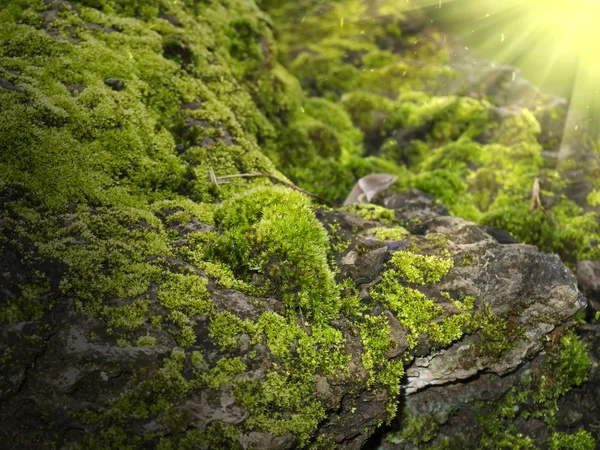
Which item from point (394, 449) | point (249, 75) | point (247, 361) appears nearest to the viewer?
point (247, 361)

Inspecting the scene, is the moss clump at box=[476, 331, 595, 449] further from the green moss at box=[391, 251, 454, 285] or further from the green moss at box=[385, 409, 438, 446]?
the green moss at box=[391, 251, 454, 285]

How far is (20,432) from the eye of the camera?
8.49 feet

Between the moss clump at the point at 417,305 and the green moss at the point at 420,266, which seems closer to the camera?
the moss clump at the point at 417,305

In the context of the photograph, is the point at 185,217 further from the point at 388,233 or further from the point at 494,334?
the point at 494,334

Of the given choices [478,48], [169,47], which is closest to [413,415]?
[169,47]

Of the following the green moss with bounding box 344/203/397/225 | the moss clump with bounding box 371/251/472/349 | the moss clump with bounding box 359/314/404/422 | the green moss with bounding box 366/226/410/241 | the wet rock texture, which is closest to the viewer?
the wet rock texture

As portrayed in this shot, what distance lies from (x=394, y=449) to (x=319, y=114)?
21.6 ft

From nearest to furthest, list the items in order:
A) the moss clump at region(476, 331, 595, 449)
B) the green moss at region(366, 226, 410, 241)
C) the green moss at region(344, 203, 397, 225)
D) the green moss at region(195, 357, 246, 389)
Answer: the green moss at region(195, 357, 246, 389)
the green moss at region(366, 226, 410, 241)
the moss clump at region(476, 331, 595, 449)
the green moss at region(344, 203, 397, 225)

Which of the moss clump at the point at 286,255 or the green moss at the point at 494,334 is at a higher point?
the moss clump at the point at 286,255

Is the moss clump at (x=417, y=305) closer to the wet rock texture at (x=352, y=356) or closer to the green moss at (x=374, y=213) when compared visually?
the wet rock texture at (x=352, y=356)

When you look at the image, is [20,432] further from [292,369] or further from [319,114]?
[319,114]

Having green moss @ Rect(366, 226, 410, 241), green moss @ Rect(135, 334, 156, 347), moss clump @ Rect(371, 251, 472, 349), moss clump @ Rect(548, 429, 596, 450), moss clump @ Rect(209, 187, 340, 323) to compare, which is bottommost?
moss clump @ Rect(548, 429, 596, 450)

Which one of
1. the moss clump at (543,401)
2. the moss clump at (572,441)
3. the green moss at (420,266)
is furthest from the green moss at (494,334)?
the moss clump at (572,441)

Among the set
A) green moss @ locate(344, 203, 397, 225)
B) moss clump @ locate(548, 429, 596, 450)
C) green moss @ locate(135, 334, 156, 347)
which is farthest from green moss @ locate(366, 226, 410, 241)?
moss clump @ locate(548, 429, 596, 450)
